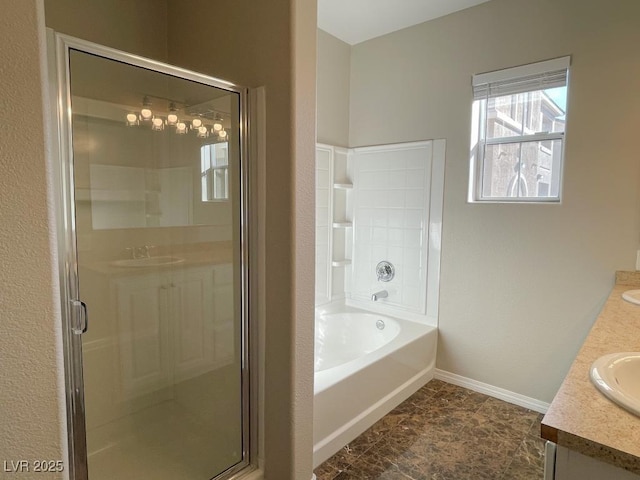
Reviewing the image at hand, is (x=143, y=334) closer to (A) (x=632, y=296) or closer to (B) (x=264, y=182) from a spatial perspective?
(B) (x=264, y=182)

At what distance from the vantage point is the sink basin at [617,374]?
1038 mm

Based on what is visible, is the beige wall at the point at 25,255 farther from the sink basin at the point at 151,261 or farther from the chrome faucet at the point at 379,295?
the chrome faucet at the point at 379,295

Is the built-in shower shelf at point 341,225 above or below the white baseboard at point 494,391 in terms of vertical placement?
above

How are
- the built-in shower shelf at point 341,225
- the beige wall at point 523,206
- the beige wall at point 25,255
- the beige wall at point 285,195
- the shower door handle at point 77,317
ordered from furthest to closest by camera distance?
1. the built-in shower shelf at point 341,225
2. the beige wall at point 523,206
3. the beige wall at point 285,195
4. the shower door handle at point 77,317
5. the beige wall at point 25,255

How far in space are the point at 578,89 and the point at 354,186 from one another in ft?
5.86

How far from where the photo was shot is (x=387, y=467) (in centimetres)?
209

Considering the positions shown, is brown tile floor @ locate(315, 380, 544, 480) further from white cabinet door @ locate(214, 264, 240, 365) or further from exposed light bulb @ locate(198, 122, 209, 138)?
exposed light bulb @ locate(198, 122, 209, 138)

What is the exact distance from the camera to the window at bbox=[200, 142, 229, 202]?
6.34 feet

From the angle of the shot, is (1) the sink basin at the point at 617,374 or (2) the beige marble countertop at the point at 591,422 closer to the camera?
(2) the beige marble countertop at the point at 591,422

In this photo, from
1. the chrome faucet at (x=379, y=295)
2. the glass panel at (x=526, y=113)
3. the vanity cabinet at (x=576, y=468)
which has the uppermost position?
the glass panel at (x=526, y=113)

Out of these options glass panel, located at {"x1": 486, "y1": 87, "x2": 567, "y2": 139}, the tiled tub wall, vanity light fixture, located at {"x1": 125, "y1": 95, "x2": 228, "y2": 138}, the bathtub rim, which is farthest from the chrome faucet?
vanity light fixture, located at {"x1": 125, "y1": 95, "x2": 228, "y2": 138}

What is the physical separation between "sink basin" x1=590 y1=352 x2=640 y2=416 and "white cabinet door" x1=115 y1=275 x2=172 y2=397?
208 cm

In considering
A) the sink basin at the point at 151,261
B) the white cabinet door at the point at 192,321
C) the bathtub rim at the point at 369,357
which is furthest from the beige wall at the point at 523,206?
the sink basin at the point at 151,261

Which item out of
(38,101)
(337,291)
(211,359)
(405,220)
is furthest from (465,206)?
(38,101)
